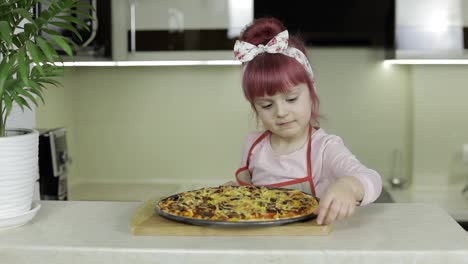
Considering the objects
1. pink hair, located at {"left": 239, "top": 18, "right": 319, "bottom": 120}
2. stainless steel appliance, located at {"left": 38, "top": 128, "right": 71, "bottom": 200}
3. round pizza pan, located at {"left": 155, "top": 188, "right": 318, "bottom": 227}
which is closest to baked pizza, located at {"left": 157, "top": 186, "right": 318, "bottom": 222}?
round pizza pan, located at {"left": 155, "top": 188, "right": 318, "bottom": 227}

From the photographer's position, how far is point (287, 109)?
5.03ft

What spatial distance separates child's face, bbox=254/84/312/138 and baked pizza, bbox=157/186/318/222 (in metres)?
0.24

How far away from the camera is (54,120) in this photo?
10.4 feet

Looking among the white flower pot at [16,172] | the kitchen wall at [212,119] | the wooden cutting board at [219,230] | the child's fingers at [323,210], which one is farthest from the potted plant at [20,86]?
the kitchen wall at [212,119]

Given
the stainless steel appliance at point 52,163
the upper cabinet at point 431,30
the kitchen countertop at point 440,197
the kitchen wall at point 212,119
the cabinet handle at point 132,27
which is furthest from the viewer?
the kitchen wall at point 212,119

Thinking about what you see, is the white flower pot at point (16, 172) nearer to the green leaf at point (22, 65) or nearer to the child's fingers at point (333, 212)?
the green leaf at point (22, 65)

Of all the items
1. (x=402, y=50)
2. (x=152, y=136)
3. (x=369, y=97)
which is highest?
(x=402, y=50)

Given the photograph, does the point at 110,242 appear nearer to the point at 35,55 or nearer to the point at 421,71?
the point at 35,55

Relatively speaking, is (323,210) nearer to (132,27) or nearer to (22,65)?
(22,65)

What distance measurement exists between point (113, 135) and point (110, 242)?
92.9 inches

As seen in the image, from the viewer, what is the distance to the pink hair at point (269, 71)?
1.50m

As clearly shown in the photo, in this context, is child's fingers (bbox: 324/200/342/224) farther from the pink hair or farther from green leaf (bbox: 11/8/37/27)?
green leaf (bbox: 11/8/37/27)

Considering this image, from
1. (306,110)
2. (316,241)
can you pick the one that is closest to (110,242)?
(316,241)

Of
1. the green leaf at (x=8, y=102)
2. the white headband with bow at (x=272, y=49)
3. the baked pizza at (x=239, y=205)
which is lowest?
the baked pizza at (x=239, y=205)
